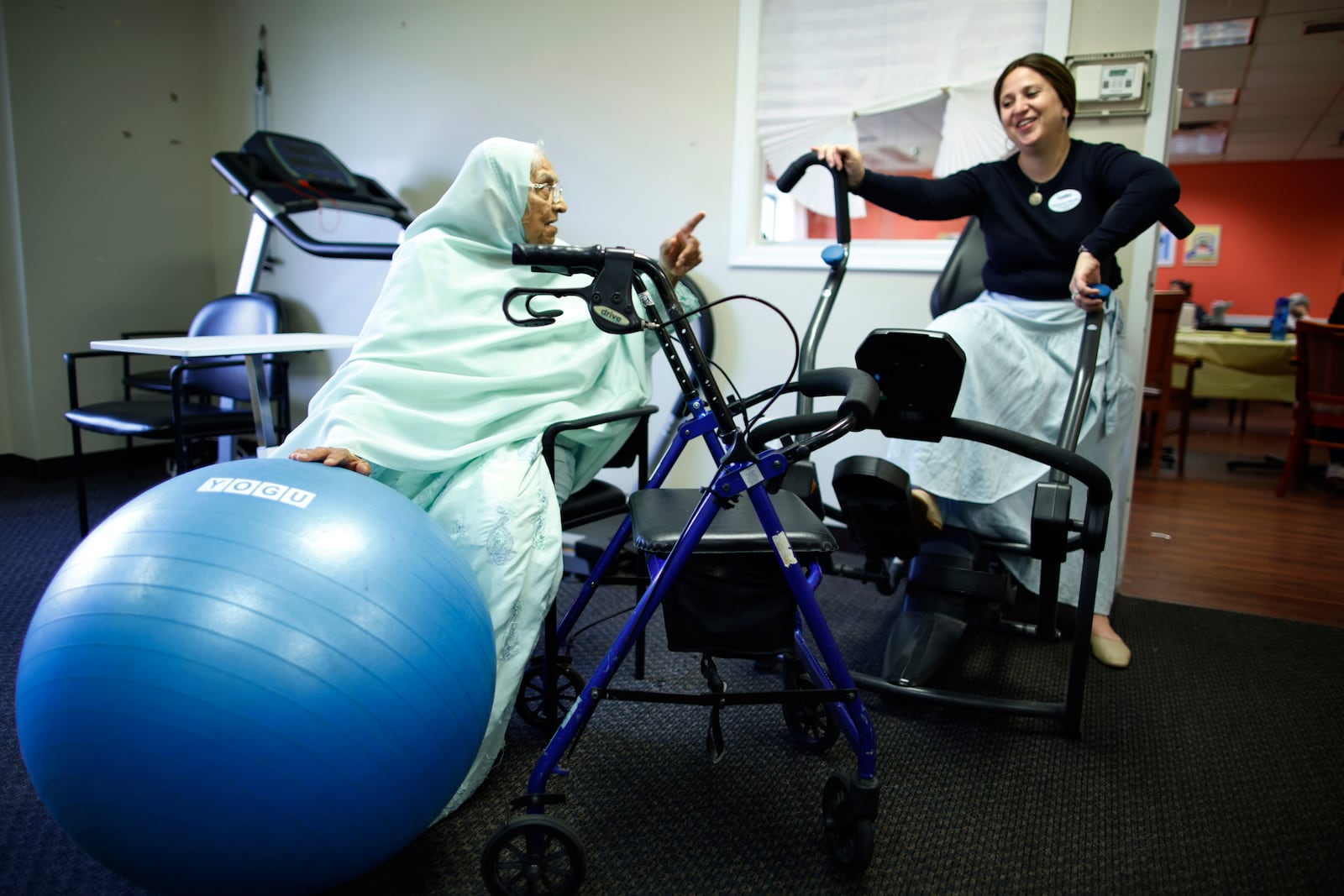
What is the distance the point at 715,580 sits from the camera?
1.27m

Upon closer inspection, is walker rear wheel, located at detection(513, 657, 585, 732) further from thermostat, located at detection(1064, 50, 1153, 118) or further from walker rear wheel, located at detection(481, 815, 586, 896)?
thermostat, located at detection(1064, 50, 1153, 118)

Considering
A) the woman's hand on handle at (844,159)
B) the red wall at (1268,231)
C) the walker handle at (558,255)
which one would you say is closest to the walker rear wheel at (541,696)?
the walker handle at (558,255)

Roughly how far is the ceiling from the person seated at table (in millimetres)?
2379

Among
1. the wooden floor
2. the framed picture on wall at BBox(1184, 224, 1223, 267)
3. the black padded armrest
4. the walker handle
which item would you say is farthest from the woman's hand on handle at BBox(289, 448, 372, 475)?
the framed picture on wall at BBox(1184, 224, 1223, 267)

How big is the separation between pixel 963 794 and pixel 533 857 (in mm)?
788

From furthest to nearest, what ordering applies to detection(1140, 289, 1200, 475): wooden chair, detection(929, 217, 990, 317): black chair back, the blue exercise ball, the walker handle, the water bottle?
the water bottle
detection(1140, 289, 1200, 475): wooden chair
detection(929, 217, 990, 317): black chair back
the walker handle
the blue exercise ball

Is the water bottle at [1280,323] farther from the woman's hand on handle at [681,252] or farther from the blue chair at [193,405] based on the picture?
the blue chair at [193,405]

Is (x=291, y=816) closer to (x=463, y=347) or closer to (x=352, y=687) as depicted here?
(x=352, y=687)

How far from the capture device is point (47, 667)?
948 mm

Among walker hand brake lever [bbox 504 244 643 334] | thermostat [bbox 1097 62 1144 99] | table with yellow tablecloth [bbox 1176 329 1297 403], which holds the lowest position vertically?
table with yellow tablecloth [bbox 1176 329 1297 403]

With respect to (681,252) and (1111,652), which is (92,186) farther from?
(1111,652)

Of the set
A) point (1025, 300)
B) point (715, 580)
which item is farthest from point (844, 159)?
point (715, 580)

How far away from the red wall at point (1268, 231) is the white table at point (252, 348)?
9249 millimetres

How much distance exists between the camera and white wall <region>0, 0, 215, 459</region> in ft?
11.0
